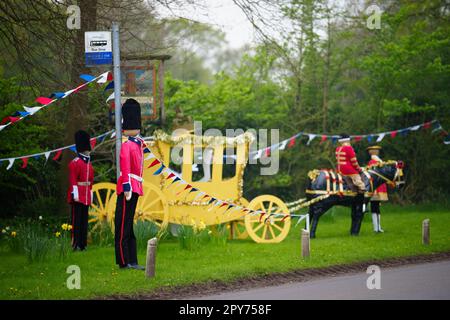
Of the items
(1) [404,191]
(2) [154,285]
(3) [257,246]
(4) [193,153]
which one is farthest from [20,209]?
(1) [404,191]

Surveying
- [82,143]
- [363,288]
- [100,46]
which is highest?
[100,46]

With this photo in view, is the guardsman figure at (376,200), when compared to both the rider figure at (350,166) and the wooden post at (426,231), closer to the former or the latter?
the rider figure at (350,166)

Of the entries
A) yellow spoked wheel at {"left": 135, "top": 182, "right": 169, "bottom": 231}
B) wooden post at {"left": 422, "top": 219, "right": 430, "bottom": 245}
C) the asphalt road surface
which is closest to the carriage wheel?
yellow spoked wheel at {"left": 135, "top": 182, "right": 169, "bottom": 231}

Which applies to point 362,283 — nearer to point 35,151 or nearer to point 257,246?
point 257,246

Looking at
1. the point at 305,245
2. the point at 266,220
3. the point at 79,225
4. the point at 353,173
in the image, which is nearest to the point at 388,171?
the point at 353,173

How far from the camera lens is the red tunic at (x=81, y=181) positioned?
14992 mm

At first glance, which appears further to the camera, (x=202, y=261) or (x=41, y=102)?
(x=202, y=261)

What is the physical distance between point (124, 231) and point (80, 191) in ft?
9.38

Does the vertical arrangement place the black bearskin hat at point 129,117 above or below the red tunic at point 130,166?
above

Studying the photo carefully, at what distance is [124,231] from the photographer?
12430 mm

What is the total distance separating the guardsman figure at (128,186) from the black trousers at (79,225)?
105 inches

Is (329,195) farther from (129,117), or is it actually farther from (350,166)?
(129,117)

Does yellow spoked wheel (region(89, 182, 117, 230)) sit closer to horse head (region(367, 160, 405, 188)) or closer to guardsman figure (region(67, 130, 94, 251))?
guardsman figure (region(67, 130, 94, 251))

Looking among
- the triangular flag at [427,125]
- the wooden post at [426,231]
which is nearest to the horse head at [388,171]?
the wooden post at [426,231]
